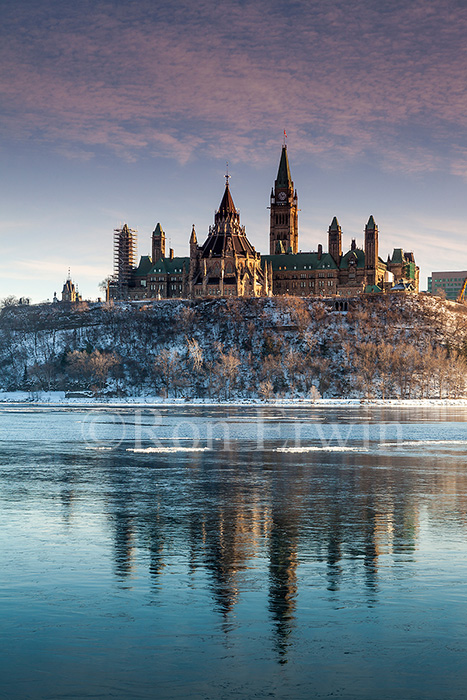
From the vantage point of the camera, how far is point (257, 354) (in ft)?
585

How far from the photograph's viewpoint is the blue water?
41.2 ft

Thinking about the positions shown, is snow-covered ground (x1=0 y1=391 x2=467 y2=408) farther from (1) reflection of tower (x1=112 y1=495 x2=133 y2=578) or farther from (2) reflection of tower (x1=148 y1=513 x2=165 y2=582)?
(2) reflection of tower (x1=148 y1=513 x2=165 y2=582)

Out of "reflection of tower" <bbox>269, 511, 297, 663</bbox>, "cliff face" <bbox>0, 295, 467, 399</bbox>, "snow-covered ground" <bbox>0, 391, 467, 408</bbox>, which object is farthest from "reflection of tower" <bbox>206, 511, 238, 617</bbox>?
"cliff face" <bbox>0, 295, 467, 399</bbox>

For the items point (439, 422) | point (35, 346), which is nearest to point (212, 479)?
point (439, 422)

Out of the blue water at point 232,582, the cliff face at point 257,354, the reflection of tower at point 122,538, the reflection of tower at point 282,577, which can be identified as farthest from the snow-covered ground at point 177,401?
the reflection of tower at point 282,577

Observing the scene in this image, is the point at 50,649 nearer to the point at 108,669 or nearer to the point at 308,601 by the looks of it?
the point at 108,669

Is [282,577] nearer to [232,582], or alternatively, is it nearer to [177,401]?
[232,582]

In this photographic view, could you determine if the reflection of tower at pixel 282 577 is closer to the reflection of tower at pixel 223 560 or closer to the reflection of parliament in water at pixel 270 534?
the reflection of parliament in water at pixel 270 534

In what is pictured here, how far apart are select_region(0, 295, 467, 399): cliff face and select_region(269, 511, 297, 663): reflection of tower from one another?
387ft

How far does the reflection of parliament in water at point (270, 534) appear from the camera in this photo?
17547 mm

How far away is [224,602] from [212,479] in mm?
18068

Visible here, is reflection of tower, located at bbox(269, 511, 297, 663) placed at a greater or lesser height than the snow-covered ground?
lesser

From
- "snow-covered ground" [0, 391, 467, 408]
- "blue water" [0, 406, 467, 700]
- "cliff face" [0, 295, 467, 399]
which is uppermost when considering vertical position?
"cliff face" [0, 295, 467, 399]

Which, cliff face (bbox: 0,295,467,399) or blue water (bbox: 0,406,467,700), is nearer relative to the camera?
blue water (bbox: 0,406,467,700)
